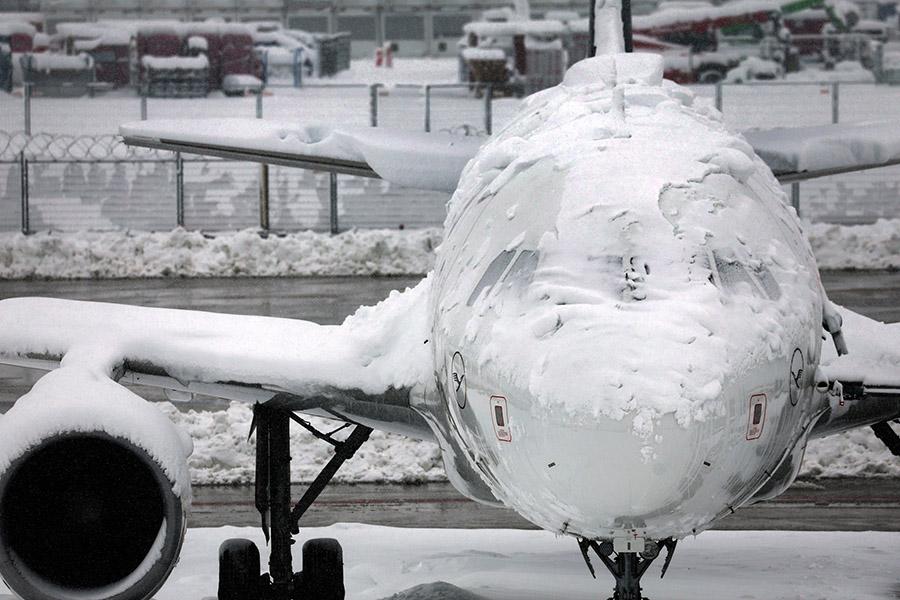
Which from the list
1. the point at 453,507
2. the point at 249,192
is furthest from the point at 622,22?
the point at 249,192

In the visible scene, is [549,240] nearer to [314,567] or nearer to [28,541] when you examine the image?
[28,541]

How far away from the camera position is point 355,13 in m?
67.8

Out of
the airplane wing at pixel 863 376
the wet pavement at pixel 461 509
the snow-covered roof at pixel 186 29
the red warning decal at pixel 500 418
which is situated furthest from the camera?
the snow-covered roof at pixel 186 29

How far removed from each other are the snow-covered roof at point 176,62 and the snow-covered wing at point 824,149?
128ft

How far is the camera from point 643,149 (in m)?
7.13

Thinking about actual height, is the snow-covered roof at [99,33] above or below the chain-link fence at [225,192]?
above

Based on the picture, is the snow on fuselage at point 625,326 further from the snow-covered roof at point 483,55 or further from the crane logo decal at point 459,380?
the snow-covered roof at point 483,55

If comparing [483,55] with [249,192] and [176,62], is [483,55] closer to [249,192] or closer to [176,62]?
[176,62]

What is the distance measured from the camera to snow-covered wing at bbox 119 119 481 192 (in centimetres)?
1054

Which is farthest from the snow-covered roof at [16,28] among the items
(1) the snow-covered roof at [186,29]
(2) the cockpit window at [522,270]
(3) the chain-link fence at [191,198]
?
(2) the cockpit window at [522,270]

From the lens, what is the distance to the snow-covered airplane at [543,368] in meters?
5.74

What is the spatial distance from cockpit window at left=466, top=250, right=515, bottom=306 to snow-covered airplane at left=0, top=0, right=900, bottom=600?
0.06ft

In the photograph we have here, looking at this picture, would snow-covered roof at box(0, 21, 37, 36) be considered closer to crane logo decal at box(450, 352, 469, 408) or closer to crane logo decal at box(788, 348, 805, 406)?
crane logo decal at box(450, 352, 469, 408)

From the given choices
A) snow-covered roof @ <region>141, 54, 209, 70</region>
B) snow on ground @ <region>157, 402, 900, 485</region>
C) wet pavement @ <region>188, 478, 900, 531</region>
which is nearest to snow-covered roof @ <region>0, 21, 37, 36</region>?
snow-covered roof @ <region>141, 54, 209, 70</region>
